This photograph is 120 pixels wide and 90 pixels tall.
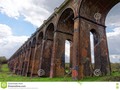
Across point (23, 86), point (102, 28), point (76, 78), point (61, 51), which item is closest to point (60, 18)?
point (61, 51)

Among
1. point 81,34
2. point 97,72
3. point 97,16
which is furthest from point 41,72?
point 97,16

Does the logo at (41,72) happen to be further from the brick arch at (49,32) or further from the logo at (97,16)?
the logo at (97,16)

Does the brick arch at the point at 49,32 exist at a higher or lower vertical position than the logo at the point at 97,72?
higher

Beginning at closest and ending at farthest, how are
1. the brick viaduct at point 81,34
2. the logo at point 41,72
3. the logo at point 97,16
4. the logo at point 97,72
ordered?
1. the brick viaduct at point 81,34
2. the logo at point 97,72
3. the logo at point 97,16
4. the logo at point 41,72

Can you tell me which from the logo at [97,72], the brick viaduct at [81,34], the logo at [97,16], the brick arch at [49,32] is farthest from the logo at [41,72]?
the logo at [97,16]

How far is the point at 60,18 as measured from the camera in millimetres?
17547

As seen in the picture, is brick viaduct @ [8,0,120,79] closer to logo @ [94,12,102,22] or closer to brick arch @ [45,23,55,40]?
logo @ [94,12,102,22]

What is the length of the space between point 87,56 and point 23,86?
26.6 feet

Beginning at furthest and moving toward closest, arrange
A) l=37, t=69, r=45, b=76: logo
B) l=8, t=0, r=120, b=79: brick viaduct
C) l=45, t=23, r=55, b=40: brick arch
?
1. l=45, t=23, r=55, b=40: brick arch
2. l=37, t=69, r=45, b=76: logo
3. l=8, t=0, r=120, b=79: brick viaduct

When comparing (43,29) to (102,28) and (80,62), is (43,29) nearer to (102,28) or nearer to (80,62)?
(102,28)

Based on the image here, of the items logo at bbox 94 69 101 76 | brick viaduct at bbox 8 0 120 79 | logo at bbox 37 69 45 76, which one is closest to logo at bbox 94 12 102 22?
brick viaduct at bbox 8 0 120 79

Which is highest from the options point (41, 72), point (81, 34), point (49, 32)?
point (49, 32)

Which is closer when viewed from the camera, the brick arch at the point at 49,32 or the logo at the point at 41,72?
the logo at the point at 41,72

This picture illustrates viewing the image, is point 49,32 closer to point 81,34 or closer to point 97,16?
point 97,16
